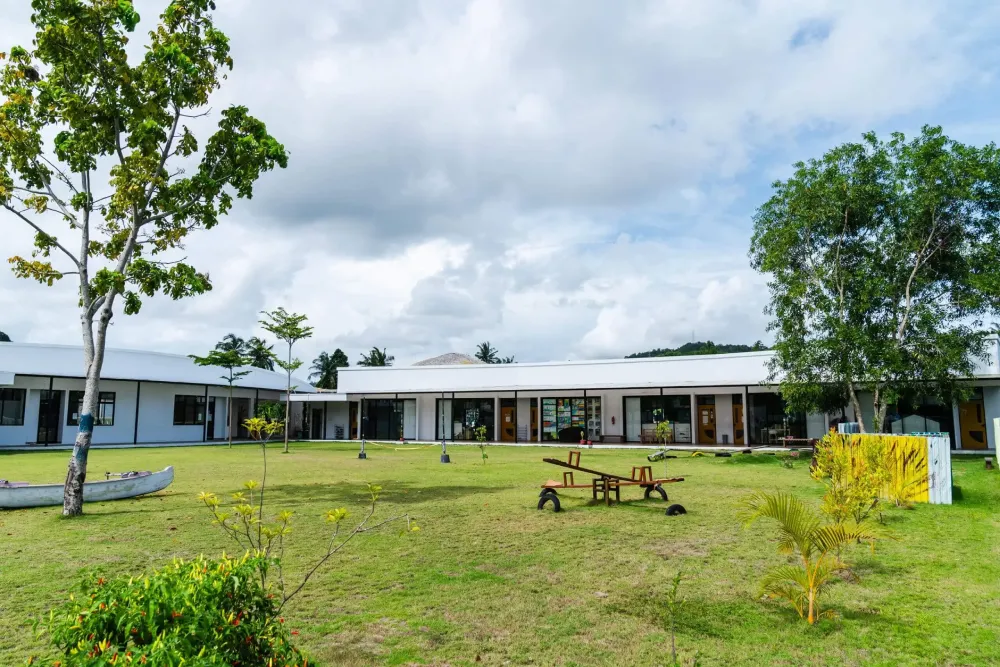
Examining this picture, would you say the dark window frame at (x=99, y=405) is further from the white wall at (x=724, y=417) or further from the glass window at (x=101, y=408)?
the white wall at (x=724, y=417)

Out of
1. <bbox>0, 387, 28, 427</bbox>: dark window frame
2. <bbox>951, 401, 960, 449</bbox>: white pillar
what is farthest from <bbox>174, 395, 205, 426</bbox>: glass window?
<bbox>951, 401, 960, 449</bbox>: white pillar

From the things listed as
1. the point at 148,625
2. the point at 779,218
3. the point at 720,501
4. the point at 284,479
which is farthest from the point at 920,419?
the point at 148,625

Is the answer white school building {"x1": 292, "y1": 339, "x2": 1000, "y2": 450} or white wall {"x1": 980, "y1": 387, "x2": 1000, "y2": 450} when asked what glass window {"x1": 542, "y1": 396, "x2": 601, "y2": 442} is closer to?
white school building {"x1": 292, "y1": 339, "x2": 1000, "y2": 450}

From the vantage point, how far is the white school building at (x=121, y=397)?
89.9ft

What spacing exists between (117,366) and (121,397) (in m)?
1.53

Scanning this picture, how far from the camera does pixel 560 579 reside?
6.15 meters

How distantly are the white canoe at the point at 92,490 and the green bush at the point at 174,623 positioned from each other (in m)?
10.2

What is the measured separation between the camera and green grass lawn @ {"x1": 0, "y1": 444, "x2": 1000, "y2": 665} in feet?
14.7

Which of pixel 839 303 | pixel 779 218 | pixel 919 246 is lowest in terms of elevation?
pixel 839 303

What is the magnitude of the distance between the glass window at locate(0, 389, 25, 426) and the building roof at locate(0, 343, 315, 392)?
4.30ft

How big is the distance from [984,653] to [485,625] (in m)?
3.45

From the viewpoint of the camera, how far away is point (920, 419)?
24.2 m

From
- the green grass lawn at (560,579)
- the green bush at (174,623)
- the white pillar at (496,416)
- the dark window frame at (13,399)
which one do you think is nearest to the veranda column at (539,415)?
the white pillar at (496,416)

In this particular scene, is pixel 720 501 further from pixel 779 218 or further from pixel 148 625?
pixel 779 218
